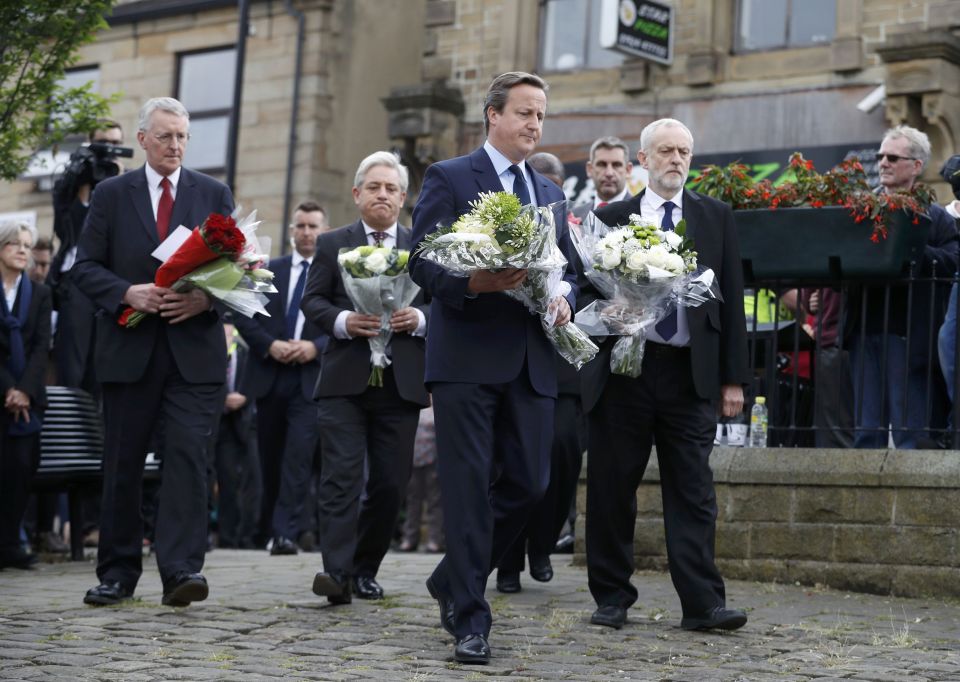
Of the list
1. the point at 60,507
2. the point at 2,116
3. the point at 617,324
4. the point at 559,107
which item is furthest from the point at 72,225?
the point at 559,107

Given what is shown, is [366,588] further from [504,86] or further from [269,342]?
[269,342]

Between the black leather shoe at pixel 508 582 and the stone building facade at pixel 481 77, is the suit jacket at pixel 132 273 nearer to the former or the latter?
the black leather shoe at pixel 508 582

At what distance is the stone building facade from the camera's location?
19.0 metres

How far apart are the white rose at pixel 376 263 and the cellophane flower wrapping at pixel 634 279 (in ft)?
4.35

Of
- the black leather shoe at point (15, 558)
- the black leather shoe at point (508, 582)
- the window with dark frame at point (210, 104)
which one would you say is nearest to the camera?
the black leather shoe at point (508, 582)

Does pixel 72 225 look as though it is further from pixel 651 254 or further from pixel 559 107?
pixel 559 107

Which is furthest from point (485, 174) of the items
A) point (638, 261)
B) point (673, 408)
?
point (673, 408)

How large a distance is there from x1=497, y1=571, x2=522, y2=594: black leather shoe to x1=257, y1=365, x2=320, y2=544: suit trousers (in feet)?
11.6

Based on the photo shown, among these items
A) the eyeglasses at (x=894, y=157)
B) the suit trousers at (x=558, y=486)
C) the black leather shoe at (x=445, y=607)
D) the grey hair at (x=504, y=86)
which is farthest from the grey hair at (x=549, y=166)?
the black leather shoe at (x=445, y=607)

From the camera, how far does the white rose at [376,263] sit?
338 inches

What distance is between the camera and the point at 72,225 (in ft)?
40.1

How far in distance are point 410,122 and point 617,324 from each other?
15.4 meters

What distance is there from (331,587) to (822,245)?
11.1ft

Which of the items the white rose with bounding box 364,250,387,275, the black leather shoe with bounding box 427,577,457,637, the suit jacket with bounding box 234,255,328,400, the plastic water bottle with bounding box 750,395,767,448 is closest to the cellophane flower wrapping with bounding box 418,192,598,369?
the black leather shoe with bounding box 427,577,457,637
